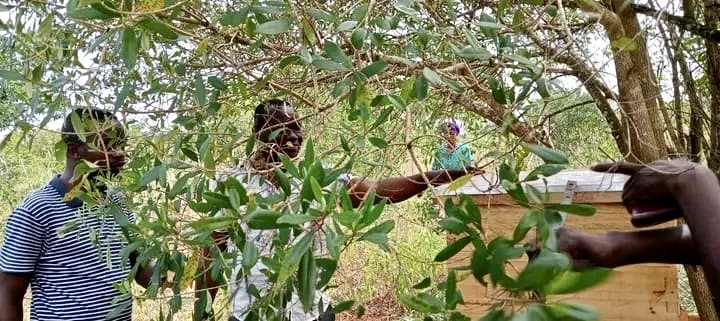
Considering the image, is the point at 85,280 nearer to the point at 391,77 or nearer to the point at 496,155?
the point at 391,77

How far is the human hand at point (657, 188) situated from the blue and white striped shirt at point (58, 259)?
4.25ft

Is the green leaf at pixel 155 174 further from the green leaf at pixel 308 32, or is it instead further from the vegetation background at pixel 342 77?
the green leaf at pixel 308 32

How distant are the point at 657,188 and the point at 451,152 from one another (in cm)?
40

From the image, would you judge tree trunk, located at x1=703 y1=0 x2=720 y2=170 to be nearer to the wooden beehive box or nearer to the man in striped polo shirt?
the wooden beehive box

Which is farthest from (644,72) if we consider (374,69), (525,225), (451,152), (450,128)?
(525,225)

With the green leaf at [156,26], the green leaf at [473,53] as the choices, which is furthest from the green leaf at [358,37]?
the green leaf at [156,26]

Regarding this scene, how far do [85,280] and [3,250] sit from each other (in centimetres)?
21

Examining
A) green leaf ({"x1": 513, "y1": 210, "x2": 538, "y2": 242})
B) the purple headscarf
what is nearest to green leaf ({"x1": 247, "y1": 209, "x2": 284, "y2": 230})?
green leaf ({"x1": 513, "y1": 210, "x2": 538, "y2": 242})

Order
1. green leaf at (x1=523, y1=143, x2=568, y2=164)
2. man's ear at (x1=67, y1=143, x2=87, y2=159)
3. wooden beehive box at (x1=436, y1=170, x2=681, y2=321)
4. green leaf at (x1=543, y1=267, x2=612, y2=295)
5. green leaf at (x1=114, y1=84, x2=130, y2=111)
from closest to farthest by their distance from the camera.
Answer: green leaf at (x1=543, y1=267, x2=612, y2=295) < green leaf at (x1=523, y1=143, x2=568, y2=164) < green leaf at (x1=114, y1=84, x2=130, y2=111) < wooden beehive box at (x1=436, y1=170, x2=681, y2=321) < man's ear at (x1=67, y1=143, x2=87, y2=159)

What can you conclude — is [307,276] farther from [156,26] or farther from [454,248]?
[156,26]

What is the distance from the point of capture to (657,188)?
0.75 m

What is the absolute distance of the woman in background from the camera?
1133 mm

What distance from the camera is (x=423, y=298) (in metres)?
0.68

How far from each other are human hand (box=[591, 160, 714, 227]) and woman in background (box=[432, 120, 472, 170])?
31 centimetres
